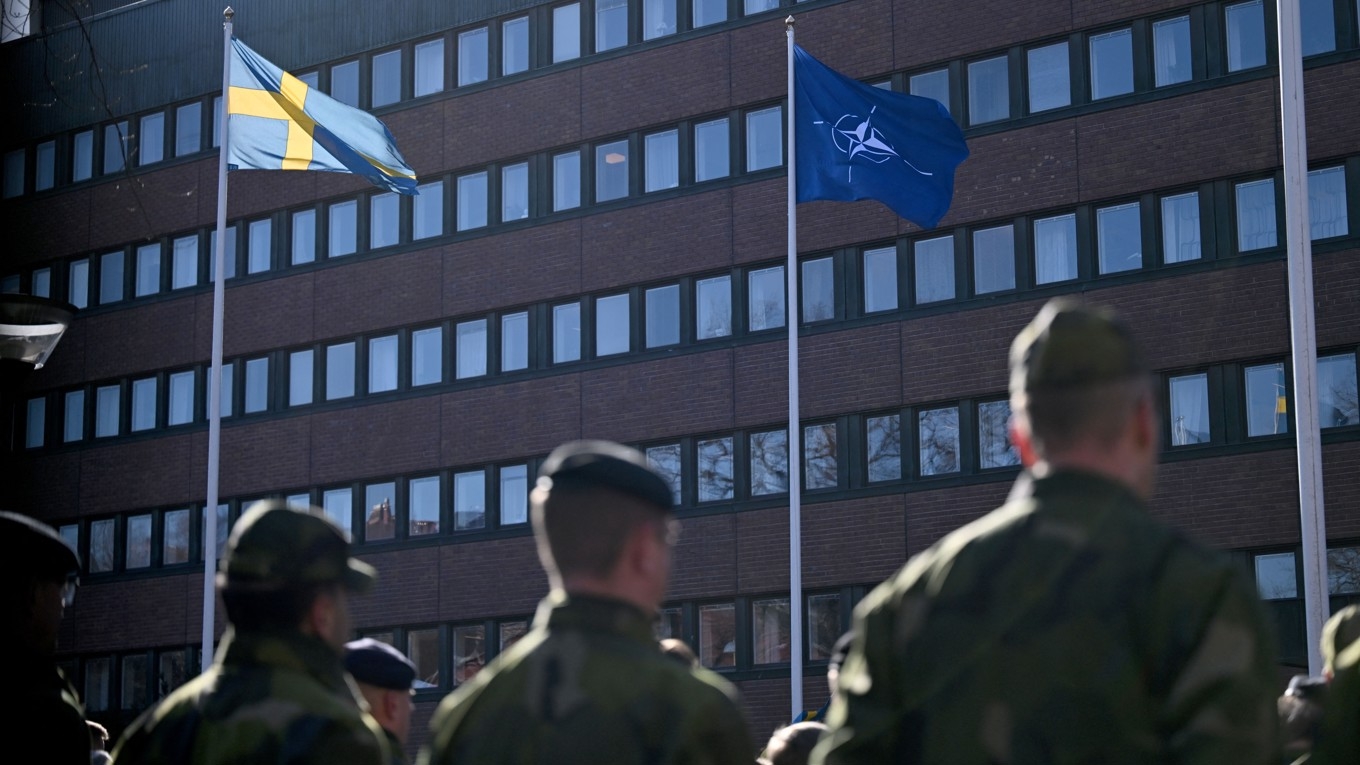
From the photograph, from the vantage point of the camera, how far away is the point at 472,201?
1651 inches

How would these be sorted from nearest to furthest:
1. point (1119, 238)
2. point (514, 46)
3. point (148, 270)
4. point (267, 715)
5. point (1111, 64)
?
point (267, 715) < point (1119, 238) < point (1111, 64) < point (514, 46) < point (148, 270)

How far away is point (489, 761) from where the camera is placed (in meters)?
3.95

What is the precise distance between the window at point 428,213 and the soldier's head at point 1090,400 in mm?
39100

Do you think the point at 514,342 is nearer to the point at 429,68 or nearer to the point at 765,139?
the point at 429,68

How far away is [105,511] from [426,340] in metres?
9.71

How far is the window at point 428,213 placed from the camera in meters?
42.3

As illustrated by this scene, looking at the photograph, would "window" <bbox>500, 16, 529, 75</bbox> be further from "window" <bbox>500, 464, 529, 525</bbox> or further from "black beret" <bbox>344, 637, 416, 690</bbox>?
"black beret" <bbox>344, 637, 416, 690</bbox>

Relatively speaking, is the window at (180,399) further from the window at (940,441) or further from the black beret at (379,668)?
the black beret at (379,668)

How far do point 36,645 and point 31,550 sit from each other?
0.83 ft

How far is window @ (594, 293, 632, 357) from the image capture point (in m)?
39.1

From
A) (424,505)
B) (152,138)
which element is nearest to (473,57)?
(152,138)

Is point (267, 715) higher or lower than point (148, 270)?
lower

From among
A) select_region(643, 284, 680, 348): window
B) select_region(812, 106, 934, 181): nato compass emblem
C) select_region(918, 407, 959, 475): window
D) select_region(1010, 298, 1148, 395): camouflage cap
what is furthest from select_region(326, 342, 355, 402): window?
select_region(1010, 298, 1148, 395): camouflage cap

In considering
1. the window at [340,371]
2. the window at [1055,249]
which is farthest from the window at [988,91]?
the window at [340,371]
